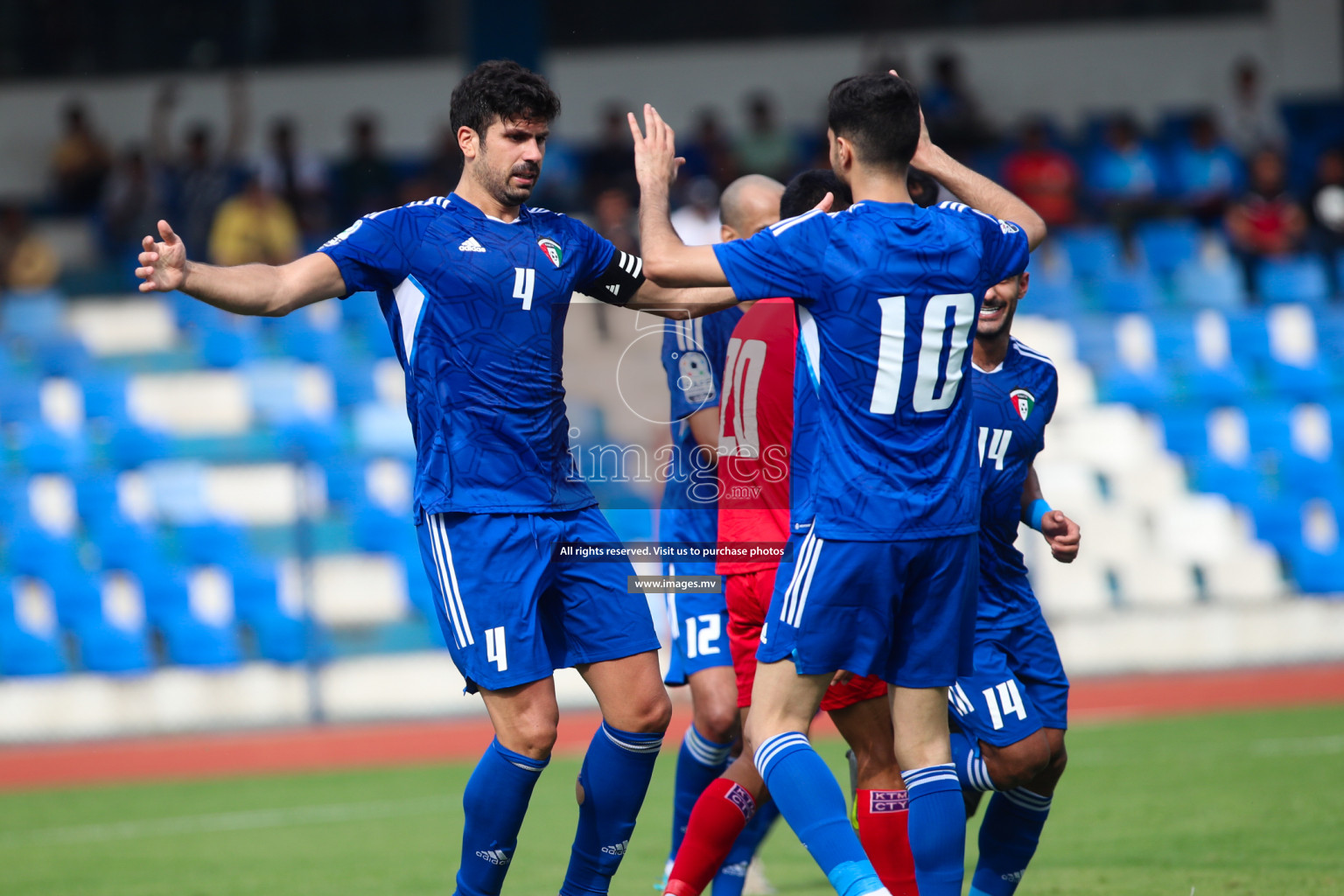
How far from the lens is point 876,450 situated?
396 cm

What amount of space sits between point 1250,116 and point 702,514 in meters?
13.7

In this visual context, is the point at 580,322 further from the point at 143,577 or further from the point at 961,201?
the point at 961,201

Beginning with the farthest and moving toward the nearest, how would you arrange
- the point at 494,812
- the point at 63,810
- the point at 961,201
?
the point at 63,810 < the point at 961,201 < the point at 494,812

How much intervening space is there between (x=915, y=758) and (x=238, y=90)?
14.5m

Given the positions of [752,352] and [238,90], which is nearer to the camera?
[752,352]

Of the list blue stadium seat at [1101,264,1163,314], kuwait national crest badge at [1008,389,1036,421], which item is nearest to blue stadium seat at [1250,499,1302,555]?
blue stadium seat at [1101,264,1163,314]

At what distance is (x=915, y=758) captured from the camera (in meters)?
4.14

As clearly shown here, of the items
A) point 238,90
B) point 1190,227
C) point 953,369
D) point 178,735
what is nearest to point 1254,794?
point 953,369

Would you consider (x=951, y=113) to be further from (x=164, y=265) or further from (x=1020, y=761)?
(x=164, y=265)

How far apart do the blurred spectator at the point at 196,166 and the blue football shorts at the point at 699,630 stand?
977 centimetres

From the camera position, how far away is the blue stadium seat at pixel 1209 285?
15062 millimetres

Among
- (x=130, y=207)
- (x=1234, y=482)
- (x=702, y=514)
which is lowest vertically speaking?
(x=1234, y=482)

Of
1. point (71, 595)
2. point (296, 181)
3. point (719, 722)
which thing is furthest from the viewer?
point (296, 181)

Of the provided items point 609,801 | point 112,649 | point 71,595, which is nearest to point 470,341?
point 609,801
